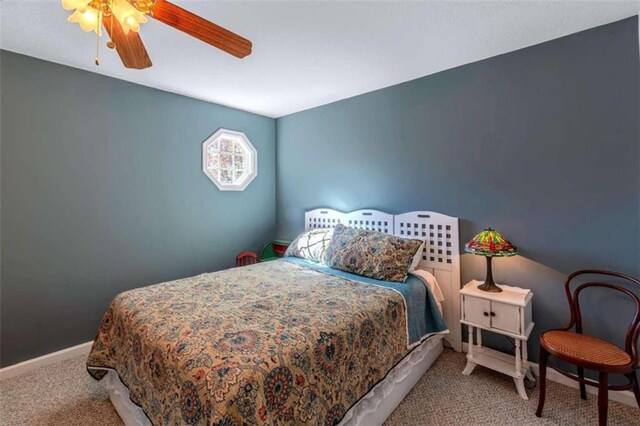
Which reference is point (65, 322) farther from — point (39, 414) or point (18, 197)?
point (18, 197)

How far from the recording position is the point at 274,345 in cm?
129

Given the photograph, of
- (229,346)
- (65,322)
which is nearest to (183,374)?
(229,346)

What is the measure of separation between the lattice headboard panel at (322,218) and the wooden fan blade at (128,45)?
2.31 m

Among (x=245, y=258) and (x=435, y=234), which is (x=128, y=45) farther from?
(x=245, y=258)

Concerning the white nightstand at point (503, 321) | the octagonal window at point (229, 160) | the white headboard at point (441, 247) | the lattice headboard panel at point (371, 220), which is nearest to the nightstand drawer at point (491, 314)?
the white nightstand at point (503, 321)

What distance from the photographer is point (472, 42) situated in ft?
7.01

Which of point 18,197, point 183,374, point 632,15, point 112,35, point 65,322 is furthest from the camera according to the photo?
point 65,322

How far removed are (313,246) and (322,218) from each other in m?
0.63

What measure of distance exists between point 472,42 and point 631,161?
131 cm

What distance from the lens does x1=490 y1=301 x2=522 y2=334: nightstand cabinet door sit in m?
1.91

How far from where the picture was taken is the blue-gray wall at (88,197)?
7.45 feet

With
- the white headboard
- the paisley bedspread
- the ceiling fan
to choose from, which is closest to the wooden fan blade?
the ceiling fan

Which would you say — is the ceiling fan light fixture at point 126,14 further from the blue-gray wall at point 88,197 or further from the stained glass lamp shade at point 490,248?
the stained glass lamp shade at point 490,248

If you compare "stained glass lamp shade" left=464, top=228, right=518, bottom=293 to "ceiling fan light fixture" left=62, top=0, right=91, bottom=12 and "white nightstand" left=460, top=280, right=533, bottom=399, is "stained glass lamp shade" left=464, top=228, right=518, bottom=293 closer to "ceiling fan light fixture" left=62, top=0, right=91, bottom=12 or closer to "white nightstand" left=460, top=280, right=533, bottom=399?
"white nightstand" left=460, top=280, right=533, bottom=399
